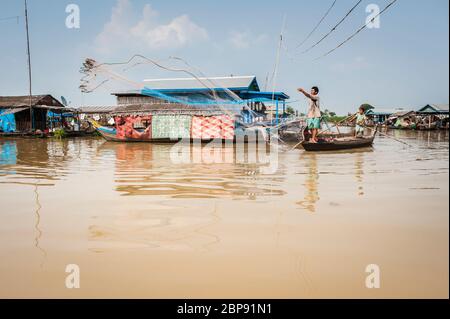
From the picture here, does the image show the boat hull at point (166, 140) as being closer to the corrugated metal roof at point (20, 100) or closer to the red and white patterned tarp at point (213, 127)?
the red and white patterned tarp at point (213, 127)

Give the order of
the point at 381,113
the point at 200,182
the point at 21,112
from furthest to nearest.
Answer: the point at 381,113, the point at 21,112, the point at 200,182

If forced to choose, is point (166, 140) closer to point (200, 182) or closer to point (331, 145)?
point (331, 145)

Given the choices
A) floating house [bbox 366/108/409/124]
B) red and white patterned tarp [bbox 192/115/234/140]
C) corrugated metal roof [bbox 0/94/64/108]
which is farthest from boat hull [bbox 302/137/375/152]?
floating house [bbox 366/108/409/124]

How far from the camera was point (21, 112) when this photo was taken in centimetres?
2378

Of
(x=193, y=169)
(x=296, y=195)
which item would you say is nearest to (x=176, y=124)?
(x=193, y=169)

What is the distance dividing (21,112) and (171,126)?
1360 cm

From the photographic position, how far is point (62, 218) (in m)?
3.48

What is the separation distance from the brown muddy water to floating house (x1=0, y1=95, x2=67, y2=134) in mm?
21259

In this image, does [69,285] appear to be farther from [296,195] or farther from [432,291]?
[296,195]

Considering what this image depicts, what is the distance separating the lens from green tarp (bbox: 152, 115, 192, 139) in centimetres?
1709

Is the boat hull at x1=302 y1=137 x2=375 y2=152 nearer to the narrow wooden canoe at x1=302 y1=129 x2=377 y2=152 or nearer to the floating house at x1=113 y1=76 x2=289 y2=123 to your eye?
the narrow wooden canoe at x1=302 y1=129 x2=377 y2=152

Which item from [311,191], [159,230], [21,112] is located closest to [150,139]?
[21,112]

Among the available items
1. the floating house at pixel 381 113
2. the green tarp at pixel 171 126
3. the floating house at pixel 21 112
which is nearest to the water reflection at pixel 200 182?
the green tarp at pixel 171 126
